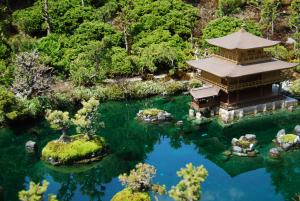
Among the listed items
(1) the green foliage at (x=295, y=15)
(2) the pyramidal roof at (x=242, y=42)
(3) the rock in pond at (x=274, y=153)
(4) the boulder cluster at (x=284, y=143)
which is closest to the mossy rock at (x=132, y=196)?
(3) the rock in pond at (x=274, y=153)

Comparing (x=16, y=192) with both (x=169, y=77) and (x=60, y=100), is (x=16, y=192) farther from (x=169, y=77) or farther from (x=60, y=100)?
(x=169, y=77)

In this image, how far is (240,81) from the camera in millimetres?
50031

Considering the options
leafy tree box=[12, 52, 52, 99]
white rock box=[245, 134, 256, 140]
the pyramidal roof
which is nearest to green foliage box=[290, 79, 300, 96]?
the pyramidal roof

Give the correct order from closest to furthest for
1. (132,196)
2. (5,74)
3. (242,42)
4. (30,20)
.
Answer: (132,196), (242,42), (5,74), (30,20)

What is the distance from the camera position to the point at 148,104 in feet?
181

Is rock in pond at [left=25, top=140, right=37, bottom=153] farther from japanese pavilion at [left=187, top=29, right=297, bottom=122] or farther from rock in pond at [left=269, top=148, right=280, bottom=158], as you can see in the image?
rock in pond at [left=269, top=148, right=280, bottom=158]

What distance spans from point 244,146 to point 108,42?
25.8 meters

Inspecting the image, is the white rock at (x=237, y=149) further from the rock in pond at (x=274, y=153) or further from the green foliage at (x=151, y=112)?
the green foliage at (x=151, y=112)

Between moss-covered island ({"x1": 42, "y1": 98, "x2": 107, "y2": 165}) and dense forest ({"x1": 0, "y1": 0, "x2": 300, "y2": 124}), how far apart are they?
8.17 m

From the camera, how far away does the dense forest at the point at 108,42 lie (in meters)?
52.1

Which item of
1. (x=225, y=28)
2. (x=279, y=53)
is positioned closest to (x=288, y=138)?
(x=279, y=53)

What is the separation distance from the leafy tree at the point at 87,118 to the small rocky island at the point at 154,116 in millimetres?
8670

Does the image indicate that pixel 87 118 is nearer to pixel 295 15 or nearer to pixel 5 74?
pixel 5 74

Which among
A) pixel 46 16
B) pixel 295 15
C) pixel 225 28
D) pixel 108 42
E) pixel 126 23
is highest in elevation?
pixel 46 16
